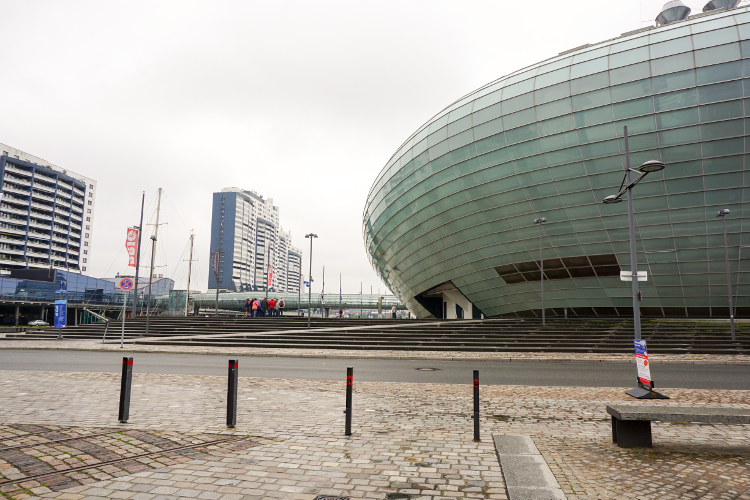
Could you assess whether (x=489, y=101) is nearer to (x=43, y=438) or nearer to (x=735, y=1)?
(x=735, y=1)

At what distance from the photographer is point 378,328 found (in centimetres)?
2914

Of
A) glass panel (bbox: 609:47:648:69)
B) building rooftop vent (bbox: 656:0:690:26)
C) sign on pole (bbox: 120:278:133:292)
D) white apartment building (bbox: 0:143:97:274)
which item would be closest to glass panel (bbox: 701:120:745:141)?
glass panel (bbox: 609:47:648:69)

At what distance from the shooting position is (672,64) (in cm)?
2866

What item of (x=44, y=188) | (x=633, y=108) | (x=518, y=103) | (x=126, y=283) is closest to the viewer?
(x=126, y=283)

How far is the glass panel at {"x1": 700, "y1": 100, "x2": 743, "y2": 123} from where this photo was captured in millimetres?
27641

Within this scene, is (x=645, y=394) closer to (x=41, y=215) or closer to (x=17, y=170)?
(x=17, y=170)

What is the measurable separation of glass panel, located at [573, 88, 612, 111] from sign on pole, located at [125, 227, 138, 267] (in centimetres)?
3011

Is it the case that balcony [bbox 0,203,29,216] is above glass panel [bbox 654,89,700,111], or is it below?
Result: above

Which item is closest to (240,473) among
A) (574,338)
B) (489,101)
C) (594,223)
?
(574,338)

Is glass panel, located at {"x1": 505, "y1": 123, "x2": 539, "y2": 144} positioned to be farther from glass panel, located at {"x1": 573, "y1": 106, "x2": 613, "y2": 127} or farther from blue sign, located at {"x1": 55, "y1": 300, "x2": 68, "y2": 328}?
blue sign, located at {"x1": 55, "y1": 300, "x2": 68, "y2": 328}

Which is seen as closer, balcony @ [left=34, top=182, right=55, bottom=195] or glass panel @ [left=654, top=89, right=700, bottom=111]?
glass panel @ [left=654, top=89, right=700, bottom=111]

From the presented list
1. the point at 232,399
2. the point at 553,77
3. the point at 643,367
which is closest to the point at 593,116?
the point at 553,77

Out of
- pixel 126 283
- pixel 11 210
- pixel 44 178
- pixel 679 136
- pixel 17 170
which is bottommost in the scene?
pixel 126 283

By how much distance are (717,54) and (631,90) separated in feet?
16.2
